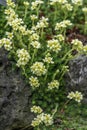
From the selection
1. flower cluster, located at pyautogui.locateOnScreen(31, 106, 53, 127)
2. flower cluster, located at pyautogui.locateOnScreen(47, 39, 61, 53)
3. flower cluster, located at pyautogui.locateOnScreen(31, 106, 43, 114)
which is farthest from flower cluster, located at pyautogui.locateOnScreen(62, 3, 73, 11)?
flower cluster, located at pyautogui.locateOnScreen(31, 106, 53, 127)

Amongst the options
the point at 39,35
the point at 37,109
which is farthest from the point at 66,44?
the point at 37,109

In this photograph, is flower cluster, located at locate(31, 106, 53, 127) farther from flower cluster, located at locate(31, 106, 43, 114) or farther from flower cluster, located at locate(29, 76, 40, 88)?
flower cluster, located at locate(29, 76, 40, 88)

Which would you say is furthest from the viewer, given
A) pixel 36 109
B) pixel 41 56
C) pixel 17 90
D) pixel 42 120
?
pixel 41 56

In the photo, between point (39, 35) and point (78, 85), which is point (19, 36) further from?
point (78, 85)

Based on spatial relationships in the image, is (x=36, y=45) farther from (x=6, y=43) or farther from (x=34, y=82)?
(x=34, y=82)

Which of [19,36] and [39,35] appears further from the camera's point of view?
[39,35]

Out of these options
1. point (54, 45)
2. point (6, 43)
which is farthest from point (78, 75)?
point (6, 43)
